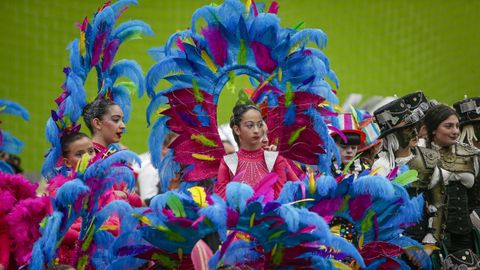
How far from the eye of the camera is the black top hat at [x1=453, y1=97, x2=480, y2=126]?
8164 millimetres

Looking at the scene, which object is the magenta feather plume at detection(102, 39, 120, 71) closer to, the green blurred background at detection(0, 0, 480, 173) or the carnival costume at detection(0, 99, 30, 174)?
the carnival costume at detection(0, 99, 30, 174)

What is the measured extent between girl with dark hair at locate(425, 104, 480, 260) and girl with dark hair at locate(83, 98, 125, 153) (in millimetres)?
2266

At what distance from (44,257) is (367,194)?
1.88 meters

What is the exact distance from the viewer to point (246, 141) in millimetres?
6578

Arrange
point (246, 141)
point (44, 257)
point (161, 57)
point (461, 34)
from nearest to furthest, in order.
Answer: point (44, 257) < point (246, 141) < point (161, 57) < point (461, 34)

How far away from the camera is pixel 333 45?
12.4 m

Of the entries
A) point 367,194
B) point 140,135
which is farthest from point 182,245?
point 140,135

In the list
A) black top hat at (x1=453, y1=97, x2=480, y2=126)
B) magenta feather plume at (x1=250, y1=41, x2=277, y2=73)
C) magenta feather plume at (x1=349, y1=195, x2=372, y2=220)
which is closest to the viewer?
magenta feather plume at (x1=349, y1=195, x2=372, y2=220)

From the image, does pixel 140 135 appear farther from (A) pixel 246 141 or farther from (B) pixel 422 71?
(A) pixel 246 141

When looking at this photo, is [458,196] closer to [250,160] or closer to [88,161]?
[250,160]

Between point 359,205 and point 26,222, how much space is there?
1.94 m

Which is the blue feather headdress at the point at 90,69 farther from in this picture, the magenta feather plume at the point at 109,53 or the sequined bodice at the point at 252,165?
the sequined bodice at the point at 252,165

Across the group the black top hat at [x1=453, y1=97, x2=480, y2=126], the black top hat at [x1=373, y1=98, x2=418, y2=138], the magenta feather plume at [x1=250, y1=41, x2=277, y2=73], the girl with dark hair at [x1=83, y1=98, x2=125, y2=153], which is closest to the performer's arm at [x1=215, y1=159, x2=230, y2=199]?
the magenta feather plume at [x1=250, y1=41, x2=277, y2=73]

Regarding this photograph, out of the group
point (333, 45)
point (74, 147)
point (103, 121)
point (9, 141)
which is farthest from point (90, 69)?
point (333, 45)
